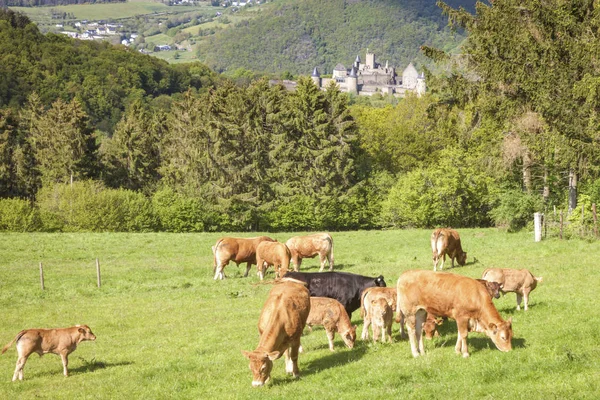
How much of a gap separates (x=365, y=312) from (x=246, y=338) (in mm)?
3458

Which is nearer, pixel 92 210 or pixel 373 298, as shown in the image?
pixel 373 298

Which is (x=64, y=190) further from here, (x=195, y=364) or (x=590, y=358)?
(x=590, y=358)

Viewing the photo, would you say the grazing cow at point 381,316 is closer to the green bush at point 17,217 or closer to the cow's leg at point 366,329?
the cow's leg at point 366,329

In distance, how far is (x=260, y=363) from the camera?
39.9 ft

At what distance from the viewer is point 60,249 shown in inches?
1587

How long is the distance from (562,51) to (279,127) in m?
33.5

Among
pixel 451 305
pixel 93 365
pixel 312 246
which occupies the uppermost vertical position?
pixel 451 305

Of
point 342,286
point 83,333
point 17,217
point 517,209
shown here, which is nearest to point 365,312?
point 342,286

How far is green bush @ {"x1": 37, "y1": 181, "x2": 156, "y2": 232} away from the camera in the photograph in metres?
58.8

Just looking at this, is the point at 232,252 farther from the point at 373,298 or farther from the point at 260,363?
the point at 260,363

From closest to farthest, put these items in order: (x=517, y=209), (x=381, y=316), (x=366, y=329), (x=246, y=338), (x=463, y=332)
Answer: (x=463, y=332)
(x=381, y=316)
(x=366, y=329)
(x=246, y=338)
(x=517, y=209)

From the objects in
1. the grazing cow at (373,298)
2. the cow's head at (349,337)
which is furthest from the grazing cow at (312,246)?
the cow's head at (349,337)

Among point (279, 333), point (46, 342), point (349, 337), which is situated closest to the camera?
point (279, 333)

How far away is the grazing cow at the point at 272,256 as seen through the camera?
87.4 ft
